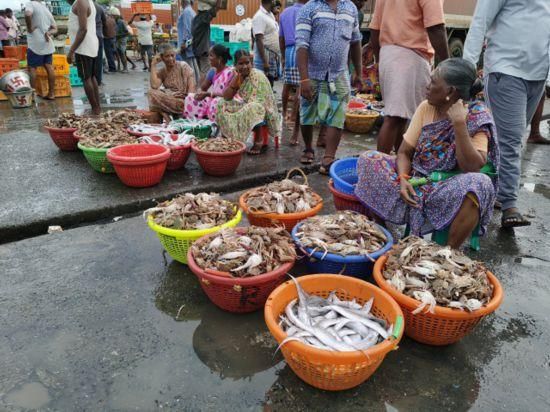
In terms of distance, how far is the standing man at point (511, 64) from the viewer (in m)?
3.49

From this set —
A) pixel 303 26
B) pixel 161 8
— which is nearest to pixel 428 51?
pixel 303 26

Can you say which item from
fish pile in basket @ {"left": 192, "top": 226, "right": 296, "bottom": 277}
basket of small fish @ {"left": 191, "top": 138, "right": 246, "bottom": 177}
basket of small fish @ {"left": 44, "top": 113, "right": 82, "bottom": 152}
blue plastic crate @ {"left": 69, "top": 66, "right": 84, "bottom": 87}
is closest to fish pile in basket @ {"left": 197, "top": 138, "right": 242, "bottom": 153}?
basket of small fish @ {"left": 191, "top": 138, "right": 246, "bottom": 177}

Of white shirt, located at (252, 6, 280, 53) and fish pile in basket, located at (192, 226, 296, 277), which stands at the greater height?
white shirt, located at (252, 6, 280, 53)

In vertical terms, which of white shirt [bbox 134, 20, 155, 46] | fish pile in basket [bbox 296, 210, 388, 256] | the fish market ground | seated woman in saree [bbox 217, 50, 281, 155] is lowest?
the fish market ground

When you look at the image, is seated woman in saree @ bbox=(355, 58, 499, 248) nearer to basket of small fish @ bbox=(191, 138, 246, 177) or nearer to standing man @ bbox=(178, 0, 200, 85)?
basket of small fish @ bbox=(191, 138, 246, 177)

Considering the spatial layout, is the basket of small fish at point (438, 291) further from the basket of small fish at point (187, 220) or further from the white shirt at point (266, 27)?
the white shirt at point (266, 27)

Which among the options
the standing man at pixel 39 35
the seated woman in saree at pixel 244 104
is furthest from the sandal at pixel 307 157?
the standing man at pixel 39 35

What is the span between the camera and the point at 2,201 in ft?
12.9

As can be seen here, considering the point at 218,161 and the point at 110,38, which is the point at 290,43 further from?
the point at 110,38

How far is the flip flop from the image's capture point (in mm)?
3631

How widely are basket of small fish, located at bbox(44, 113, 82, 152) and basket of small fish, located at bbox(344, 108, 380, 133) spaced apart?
433 centimetres

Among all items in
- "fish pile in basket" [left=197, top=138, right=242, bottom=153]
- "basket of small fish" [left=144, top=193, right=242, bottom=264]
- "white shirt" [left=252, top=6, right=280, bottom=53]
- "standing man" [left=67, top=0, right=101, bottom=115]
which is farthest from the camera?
"white shirt" [left=252, top=6, right=280, bottom=53]

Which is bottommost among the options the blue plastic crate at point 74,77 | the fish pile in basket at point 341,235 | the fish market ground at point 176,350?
the fish market ground at point 176,350

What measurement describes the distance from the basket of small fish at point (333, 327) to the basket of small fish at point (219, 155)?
2481 mm
